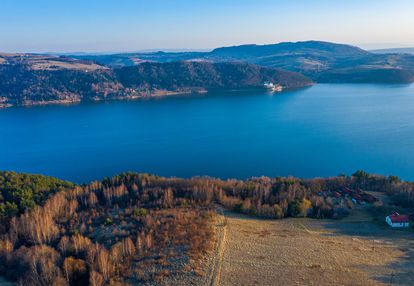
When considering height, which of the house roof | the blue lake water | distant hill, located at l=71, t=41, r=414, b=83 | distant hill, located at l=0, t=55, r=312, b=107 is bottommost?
the blue lake water

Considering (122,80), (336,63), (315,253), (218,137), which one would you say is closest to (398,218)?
(315,253)

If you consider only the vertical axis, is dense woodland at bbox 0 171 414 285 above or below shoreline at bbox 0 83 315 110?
below

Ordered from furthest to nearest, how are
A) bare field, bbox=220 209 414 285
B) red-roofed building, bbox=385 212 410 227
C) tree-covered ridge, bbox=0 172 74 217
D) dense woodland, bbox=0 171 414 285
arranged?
tree-covered ridge, bbox=0 172 74 217 < red-roofed building, bbox=385 212 410 227 < dense woodland, bbox=0 171 414 285 < bare field, bbox=220 209 414 285

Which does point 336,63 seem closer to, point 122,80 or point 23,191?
point 122,80

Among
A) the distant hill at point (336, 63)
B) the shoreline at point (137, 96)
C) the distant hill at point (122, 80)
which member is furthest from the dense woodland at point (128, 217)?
the distant hill at point (336, 63)

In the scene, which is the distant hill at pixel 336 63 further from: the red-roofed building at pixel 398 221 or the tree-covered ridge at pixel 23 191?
the tree-covered ridge at pixel 23 191

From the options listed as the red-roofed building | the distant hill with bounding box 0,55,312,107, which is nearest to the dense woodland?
the red-roofed building

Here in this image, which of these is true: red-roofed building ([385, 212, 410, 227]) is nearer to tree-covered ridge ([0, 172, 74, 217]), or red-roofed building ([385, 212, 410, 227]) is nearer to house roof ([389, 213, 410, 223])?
house roof ([389, 213, 410, 223])
